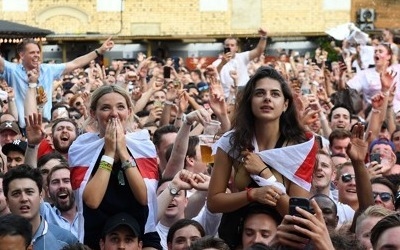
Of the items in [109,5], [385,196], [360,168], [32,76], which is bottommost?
[385,196]

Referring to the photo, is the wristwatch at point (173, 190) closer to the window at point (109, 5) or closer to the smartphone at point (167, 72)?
the smartphone at point (167, 72)

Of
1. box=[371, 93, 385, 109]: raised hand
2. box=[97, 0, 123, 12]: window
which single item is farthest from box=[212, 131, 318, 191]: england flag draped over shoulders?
box=[97, 0, 123, 12]: window

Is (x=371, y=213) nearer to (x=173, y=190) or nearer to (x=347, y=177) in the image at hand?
(x=173, y=190)

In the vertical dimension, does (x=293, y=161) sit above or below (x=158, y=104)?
above

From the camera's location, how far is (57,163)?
933 centimetres

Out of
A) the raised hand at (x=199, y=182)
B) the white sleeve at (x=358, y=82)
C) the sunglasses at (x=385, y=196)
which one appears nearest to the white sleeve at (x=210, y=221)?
the raised hand at (x=199, y=182)

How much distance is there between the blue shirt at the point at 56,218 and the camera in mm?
8555

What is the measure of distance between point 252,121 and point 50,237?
5.63 feet

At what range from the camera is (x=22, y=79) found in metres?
12.8

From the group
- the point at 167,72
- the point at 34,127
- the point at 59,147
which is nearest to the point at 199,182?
the point at 34,127

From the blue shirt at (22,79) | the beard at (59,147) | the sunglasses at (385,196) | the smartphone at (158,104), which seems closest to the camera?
the sunglasses at (385,196)

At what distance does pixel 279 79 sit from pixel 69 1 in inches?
1341

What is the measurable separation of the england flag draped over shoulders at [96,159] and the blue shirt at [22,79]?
17.2ft

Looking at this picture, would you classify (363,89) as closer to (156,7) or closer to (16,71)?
(16,71)
